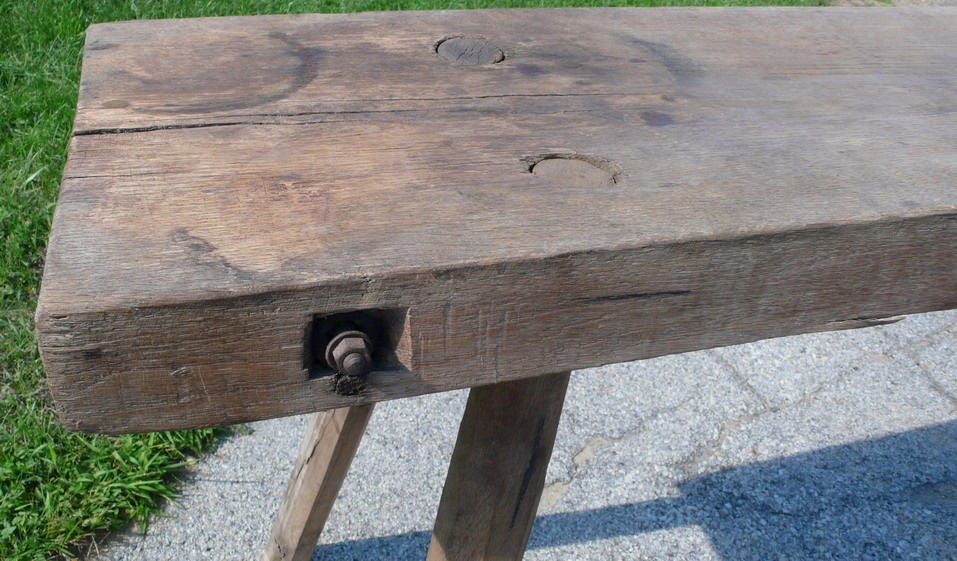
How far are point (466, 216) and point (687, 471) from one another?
133cm

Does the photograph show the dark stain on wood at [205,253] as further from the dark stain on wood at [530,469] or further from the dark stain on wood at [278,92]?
the dark stain on wood at [530,469]

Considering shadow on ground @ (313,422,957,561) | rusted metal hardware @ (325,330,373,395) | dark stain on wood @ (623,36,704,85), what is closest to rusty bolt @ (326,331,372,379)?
rusted metal hardware @ (325,330,373,395)

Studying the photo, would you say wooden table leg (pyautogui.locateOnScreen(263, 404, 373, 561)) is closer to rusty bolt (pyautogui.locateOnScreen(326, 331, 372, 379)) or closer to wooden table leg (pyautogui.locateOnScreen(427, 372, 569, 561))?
wooden table leg (pyautogui.locateOnScreen(427, 372, 569, 561))

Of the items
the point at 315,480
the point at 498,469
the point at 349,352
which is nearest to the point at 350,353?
the point at 349,352

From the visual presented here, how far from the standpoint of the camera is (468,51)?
110 centimetres

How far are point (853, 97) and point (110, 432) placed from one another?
0.91m

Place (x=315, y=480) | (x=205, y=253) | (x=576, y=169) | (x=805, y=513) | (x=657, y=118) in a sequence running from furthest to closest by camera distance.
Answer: (x=805, y=513), (x=315, y=480), (x=657, y=118), (x=576, y=169), (x=205, y=253)

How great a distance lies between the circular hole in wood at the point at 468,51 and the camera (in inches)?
42.4

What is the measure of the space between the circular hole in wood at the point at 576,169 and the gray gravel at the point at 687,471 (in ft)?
3.45

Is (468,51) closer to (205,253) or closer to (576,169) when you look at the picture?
(576,169)

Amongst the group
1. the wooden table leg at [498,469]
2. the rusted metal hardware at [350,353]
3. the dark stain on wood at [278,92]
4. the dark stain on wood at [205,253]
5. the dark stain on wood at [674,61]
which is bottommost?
the wooden table leg at [498,469]

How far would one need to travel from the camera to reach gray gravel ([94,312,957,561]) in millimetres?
1712

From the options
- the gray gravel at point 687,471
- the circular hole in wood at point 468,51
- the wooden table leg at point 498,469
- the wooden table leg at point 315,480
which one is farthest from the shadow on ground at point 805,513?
the circular hole in wood at point 468,51

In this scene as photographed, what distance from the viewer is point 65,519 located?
158 centimetres
